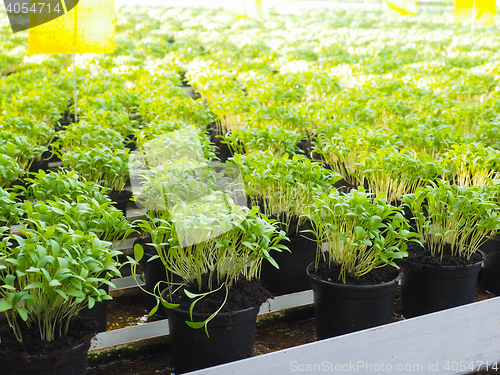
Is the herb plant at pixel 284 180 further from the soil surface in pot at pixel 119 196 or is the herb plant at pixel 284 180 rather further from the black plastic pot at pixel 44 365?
the black plastic pot at pixel 44 365

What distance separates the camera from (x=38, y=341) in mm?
1585

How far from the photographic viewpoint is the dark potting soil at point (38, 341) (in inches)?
60.2

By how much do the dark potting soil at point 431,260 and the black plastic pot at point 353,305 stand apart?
0.27 metres

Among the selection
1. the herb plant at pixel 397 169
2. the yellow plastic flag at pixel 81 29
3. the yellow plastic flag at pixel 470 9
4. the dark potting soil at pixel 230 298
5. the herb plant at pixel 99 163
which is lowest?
the dark potting soil at pixel 230 298

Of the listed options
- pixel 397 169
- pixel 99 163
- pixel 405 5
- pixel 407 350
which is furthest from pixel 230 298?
pixel 405 5

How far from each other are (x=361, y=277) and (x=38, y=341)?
51.5 inches

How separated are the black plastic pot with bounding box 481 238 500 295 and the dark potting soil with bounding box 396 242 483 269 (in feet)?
0.93

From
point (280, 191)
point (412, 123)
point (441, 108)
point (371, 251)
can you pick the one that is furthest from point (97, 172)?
point (441, 108)

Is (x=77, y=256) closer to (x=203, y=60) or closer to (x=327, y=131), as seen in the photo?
(x=327, y=131)

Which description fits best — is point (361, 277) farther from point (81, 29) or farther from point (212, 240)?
point (81, 29)

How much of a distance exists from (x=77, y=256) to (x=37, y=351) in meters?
0.33

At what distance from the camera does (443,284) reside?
7.53ft

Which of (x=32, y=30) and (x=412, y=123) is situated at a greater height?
(x=32, y=30)

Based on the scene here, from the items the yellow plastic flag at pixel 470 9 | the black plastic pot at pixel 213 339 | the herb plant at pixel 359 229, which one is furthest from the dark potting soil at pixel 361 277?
the yellow plastic flag at pixel 470 9
